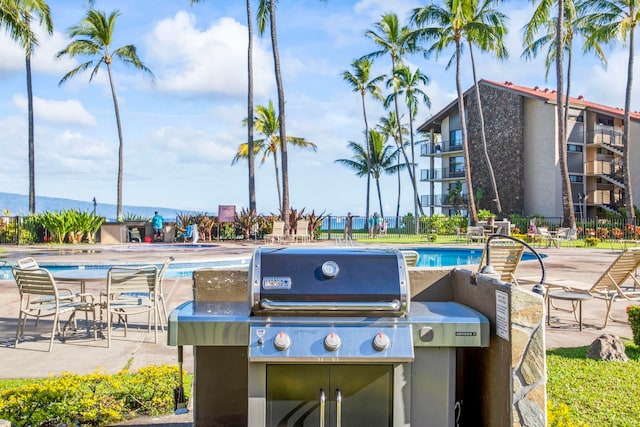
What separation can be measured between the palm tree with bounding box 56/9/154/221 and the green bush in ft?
90.4

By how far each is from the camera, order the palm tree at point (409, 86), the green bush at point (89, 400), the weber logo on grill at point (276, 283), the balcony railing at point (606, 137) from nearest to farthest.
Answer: the weber logo on grill at point (276, 283) < the green bush at point (89, 400) < the balcony railing at point (606, 137) < the palm tree at point (409, 86)

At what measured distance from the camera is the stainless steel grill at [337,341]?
2334 millimetres

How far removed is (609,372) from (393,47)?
33567 mm

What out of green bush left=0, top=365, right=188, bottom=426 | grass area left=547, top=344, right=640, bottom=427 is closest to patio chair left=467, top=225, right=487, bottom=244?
grass area left=547, top=344, right=640, bottom=427

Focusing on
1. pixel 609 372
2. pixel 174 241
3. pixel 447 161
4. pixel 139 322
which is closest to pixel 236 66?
pixel 174 241

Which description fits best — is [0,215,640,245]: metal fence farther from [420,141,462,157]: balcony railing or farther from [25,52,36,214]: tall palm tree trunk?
[420,141,462,157]: balcony railing

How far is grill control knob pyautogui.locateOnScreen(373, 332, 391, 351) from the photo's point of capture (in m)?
2.32

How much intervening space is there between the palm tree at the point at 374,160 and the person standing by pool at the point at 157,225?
1047 inches

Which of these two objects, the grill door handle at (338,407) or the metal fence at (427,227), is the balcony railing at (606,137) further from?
the grill door handle at (338,407)

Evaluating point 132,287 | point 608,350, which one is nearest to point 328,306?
point 608,350

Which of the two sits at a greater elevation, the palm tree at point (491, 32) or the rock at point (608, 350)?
the palm tree at point (491, 32)

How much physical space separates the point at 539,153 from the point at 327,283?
34925 millimetres

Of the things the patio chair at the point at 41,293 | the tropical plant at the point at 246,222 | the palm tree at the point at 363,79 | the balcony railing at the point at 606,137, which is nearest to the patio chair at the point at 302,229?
the tropical plant at the point at 246,222

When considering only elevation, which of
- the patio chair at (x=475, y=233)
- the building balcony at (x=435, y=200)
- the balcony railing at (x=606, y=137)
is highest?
the balcony railing at (x=606, y=137)
